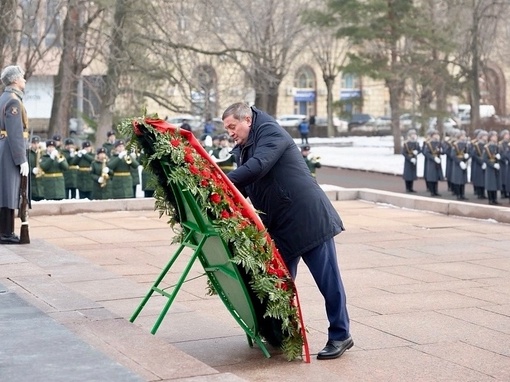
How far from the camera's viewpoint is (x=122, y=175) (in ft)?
67.6

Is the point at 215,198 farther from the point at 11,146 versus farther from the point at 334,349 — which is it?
the point at 11,146

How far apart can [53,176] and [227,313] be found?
12.0 metres

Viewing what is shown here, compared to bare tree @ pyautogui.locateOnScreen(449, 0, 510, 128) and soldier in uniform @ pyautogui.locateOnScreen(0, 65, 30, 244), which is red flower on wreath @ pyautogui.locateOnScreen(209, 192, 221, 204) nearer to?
soldier in uniform @ pyautogui.locateOnScreen(0, 65, 30, 244)

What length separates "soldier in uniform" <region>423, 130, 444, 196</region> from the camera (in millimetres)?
25797

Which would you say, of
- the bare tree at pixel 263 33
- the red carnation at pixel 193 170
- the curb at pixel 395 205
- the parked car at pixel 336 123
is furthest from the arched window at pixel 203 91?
the parked car at pixel 336 123

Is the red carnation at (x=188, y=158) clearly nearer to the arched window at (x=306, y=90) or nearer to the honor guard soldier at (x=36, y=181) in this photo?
the honor guard soldier at (x=36, y=181)

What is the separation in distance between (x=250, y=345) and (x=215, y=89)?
92.2ft

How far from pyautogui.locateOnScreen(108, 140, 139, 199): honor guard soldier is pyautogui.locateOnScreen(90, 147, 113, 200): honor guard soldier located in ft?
0.35

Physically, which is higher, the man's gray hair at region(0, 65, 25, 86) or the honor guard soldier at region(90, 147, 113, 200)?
the man's gray hair at region(0, 65, 25, 86)

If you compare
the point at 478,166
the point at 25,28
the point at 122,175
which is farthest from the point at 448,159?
the point at 25,28

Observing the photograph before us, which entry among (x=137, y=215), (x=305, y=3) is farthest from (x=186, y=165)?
(x=305, y=3)

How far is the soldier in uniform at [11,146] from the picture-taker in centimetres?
1198

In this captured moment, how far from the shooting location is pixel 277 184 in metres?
7.21

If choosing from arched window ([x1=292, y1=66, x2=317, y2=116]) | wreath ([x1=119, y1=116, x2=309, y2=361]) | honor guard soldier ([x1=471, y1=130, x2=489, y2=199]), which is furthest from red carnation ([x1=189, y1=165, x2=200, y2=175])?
arched window ([x1=292, y1=66, x2=317, y2=116])
